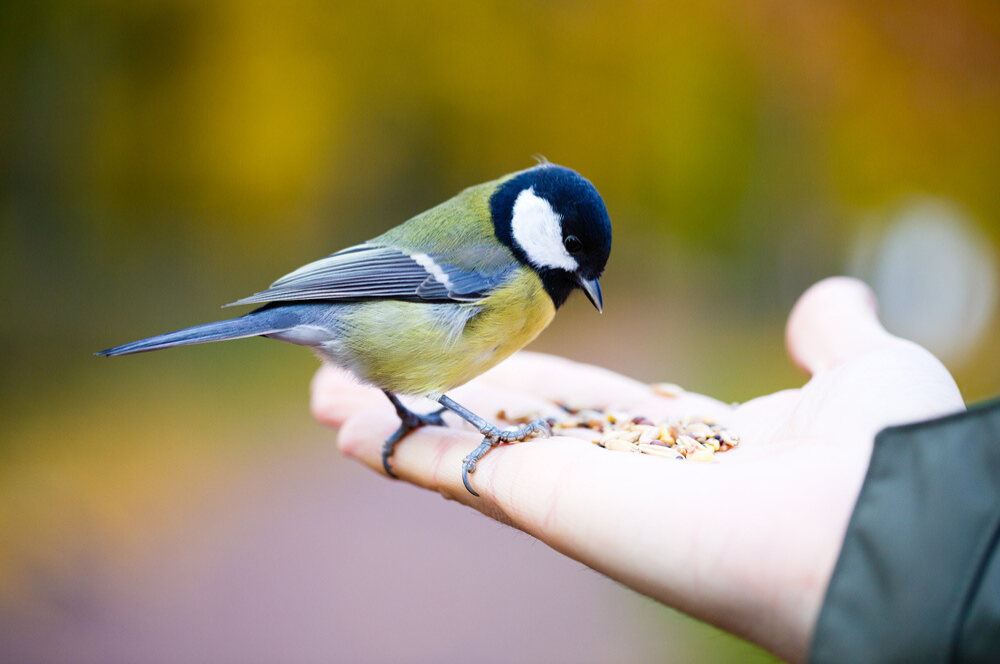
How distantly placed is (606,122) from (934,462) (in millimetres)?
2456

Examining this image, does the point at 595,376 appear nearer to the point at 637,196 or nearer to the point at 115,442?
the point at 637,196

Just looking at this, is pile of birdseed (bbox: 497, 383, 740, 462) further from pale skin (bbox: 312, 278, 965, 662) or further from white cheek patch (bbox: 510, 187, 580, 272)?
white cheek patch (bbox: 510, 187, 580, 272)

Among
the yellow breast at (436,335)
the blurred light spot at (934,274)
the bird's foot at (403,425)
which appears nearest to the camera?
the yellow breast at (436,335)

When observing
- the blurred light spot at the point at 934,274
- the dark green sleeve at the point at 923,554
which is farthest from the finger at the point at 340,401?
the blurred light spot at the point at 934,274

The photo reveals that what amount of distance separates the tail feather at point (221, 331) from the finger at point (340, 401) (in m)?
0.44

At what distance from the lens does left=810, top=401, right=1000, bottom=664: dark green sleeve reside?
55 cm

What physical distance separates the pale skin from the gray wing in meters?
0.28

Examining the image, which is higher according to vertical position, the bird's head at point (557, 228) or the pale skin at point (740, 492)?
the bird's head at point (557, 228)

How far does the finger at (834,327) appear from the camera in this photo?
3.86 ft

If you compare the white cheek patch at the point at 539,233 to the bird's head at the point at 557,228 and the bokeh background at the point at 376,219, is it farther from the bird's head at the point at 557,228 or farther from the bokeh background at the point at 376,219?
the bokeh background at the point at 376,219

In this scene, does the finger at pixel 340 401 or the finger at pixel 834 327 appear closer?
the finger at pixel 834 327

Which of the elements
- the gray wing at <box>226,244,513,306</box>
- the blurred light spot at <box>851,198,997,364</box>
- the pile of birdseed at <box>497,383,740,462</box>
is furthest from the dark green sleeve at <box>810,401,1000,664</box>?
the blurred light spot at <box>851,198,997,364</box>

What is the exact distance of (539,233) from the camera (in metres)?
1.16

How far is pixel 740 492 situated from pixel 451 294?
59 centimetres
